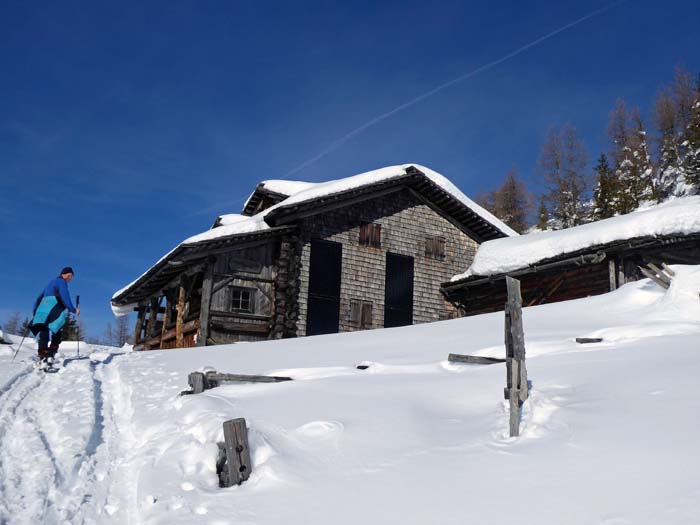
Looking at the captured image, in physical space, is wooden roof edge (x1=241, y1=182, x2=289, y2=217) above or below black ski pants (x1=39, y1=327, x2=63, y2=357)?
above

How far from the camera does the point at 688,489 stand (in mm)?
3631

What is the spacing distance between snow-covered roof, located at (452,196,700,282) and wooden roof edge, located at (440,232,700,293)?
0.29 feet

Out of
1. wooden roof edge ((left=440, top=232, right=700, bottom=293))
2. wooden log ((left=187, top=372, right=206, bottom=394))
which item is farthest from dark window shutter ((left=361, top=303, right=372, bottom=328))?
wooden log ((left=187, top=372, right=206, bottom=394))

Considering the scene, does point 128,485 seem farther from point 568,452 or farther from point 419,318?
A: point 419,318

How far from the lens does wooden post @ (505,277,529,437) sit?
526cm

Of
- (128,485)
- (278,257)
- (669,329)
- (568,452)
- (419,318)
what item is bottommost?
(128,485)

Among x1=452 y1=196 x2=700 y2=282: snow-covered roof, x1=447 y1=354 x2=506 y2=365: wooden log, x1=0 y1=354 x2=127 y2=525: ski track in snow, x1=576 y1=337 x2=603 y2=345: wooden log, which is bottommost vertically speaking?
x1=0 y1=354 x2=127 y2=525: ski track in snow

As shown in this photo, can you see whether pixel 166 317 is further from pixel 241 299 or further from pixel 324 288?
pixel 324 288

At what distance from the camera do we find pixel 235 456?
4637 millimetres

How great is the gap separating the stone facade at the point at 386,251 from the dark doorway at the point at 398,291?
0.61ft

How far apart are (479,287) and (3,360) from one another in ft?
49.7

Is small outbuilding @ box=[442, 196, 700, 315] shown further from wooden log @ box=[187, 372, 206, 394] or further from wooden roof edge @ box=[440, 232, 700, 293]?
wooden log @ box=[187, 372, 206, 394]

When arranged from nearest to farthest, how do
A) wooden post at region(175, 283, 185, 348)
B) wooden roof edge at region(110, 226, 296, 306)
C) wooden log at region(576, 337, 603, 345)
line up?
wooden log at region(576, 337, 603, 345)
wooden roof edge at region(110, 226, 296, 306)
wooden post at region(175, 283, 185, 348)

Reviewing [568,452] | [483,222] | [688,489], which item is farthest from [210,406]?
[483,222]
